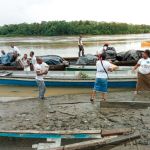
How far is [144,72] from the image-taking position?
36.3 feet

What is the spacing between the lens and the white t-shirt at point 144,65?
10.8 meters

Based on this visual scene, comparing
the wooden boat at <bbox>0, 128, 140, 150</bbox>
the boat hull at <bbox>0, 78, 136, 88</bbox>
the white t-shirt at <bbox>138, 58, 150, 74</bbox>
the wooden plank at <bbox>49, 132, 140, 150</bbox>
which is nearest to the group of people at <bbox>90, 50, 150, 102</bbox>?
the white t-shirt at <bbox>138, 58, 150, 74</bbox>

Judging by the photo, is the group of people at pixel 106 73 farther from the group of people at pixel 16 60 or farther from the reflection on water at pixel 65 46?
the reflection on water at pixel 65 46

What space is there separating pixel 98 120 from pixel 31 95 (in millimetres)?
6765

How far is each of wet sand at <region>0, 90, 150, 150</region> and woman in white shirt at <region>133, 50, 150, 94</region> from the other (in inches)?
34.3

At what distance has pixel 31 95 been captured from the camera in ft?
47.6

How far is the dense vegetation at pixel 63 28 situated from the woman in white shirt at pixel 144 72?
244 ft

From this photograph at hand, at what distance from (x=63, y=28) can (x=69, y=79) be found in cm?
7289

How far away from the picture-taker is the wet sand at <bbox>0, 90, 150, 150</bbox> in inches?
308

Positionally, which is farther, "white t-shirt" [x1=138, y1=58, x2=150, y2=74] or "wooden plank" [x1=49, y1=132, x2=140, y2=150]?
"white t-shirt" [x1=138, y1=58, x2=150, y2=74]

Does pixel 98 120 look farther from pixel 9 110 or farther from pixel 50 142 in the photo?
pixel 9 110

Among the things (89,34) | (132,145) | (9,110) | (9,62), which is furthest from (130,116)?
(89,34)

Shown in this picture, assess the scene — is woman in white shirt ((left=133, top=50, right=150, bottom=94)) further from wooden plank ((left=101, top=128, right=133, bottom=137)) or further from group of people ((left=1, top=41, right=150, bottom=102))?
wooden plank ((left=101, top=128, right=133, bottom=137))

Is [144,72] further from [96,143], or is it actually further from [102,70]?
[96,143]
